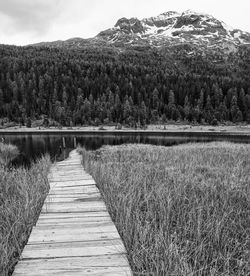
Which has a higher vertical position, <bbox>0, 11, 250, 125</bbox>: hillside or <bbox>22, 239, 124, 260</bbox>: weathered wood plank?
<bbox>0, 11, 250, 125</bbox>: hillside

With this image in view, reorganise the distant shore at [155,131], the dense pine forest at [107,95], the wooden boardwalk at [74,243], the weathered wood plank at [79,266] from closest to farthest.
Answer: the weathered wood plank at [79,266] → the wooden boardwalk at [74,243] → the distant shore at [155,131] → the dense pine forest at [107,95]

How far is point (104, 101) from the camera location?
127 metres

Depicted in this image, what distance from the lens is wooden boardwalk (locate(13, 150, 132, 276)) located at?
3.61 meters

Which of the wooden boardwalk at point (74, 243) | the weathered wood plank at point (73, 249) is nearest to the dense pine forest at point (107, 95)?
the wooden boardwalk at point (74, 243)

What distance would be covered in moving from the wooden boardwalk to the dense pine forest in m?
101

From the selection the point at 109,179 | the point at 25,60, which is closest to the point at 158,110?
the point at 25,60

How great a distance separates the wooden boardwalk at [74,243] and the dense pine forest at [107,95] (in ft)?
333

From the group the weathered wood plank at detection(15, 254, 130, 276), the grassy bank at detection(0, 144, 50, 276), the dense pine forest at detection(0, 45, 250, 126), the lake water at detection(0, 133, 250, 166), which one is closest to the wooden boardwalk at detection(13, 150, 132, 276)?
the weathered wood plank at detection(15, 254, 130, 276)

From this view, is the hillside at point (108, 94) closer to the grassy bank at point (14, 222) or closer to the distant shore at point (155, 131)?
the distant shore at point (155, 131)

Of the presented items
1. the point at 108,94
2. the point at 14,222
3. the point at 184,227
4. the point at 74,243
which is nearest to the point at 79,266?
the point at 74,243

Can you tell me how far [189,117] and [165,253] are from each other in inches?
4743

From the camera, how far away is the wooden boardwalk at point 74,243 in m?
3.61

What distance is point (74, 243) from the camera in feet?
14.4

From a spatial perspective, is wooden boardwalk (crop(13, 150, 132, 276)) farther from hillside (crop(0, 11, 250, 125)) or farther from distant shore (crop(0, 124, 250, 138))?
hillside (crop(0, 11, 250, 125))
